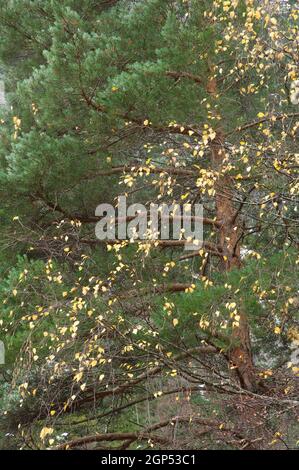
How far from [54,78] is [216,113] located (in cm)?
171

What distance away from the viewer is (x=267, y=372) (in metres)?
6.30

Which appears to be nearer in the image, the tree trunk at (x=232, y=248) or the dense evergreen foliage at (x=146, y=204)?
the dense evergreen foliage at (x=146, y=204)

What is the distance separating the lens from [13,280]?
6055mm

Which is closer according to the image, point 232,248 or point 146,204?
point 146,204

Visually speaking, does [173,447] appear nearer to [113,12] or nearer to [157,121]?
[157,121]

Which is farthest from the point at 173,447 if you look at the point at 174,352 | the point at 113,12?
the point at 113,12

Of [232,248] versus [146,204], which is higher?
[146,204]

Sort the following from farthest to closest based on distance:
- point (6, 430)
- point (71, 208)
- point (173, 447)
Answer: point (6, 430) → point (71, 208) → point (173, 447)

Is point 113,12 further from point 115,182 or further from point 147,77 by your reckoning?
point 115,182

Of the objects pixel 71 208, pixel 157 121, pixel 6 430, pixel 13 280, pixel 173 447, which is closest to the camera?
pixel 173 447

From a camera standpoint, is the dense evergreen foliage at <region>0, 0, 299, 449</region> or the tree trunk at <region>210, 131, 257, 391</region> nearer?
the dense evergreen foliage at <region>0, 0, 299, 449</region>

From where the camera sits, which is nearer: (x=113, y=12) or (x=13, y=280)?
(x=13, y=280)

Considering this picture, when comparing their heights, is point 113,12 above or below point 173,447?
above

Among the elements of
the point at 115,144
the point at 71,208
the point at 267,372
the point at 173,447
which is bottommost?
the point at 173,447
